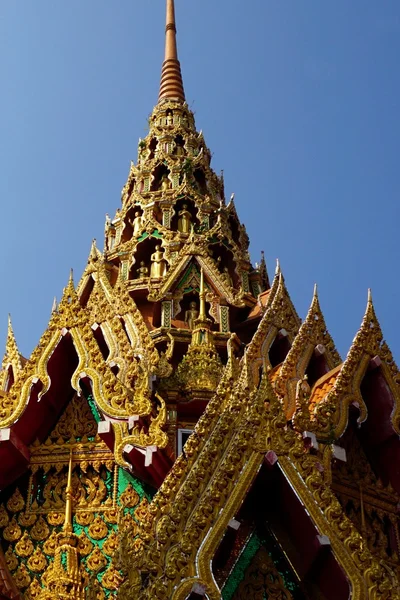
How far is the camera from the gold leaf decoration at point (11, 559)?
1220 centimetres

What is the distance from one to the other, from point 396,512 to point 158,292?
16.8 feet

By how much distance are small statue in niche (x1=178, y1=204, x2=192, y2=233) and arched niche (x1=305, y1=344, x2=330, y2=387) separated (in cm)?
428

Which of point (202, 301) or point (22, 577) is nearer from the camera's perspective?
point (22, 577)

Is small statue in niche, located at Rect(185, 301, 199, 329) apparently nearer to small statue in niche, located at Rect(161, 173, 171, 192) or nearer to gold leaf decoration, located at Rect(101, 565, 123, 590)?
small statue in niche, located at Rect(161, 173, 171, 192)

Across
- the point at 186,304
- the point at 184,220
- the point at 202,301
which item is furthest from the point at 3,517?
the point at 184,220

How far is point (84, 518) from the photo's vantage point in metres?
12.6

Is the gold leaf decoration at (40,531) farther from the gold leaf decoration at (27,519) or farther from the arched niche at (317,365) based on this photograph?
the arched niche at (317,365)

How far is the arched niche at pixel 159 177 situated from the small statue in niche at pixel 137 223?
29.5 inches

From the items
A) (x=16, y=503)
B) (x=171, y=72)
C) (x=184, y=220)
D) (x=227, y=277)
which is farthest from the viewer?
(x=171, y=72)

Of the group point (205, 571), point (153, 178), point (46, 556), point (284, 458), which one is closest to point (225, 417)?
point (284, 458)

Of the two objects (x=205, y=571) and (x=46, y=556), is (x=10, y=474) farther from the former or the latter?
(x=205, y=571)

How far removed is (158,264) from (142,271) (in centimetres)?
27

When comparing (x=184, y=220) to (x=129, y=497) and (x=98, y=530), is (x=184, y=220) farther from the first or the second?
(x=98, y=530)

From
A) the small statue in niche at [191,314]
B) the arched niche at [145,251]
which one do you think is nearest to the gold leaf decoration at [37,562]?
the small statue in niche at [191,314]
